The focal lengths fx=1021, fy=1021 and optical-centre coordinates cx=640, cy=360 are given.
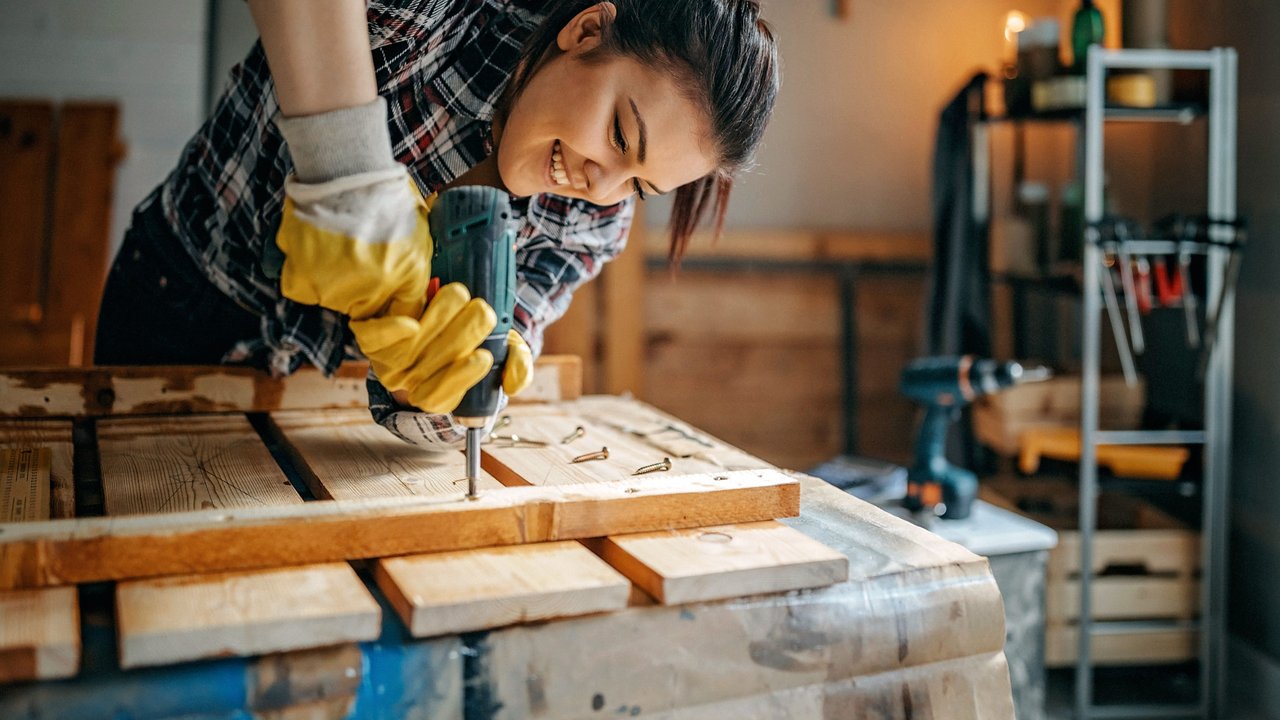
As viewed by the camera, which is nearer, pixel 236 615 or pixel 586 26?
pixel 236 615

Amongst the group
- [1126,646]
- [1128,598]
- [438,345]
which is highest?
[438,345]

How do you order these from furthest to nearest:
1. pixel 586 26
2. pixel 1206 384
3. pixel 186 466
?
1. pixel 1206 384
2. pixel 586 26
3. pixel 186 466

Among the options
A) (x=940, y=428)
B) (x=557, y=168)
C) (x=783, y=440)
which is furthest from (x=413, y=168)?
(x=783, y=440)

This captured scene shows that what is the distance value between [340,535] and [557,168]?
58 cm

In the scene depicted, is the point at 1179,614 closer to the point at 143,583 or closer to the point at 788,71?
the point at 788,71

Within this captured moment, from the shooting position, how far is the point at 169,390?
1436 mm

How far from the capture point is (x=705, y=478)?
1031 millimetres

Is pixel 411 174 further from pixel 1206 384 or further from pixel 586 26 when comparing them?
pixel 1206 384

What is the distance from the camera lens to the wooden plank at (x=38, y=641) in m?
0.64

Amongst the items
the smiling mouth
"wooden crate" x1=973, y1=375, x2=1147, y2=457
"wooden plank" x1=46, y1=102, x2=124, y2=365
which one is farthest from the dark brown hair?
"wooden plank" x1=46, y1=102, x2=124, y2=365

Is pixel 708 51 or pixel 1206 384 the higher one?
pixel 708 51

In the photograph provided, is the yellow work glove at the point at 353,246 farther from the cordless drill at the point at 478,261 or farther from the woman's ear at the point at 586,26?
the woman's ear at the point at 586,26

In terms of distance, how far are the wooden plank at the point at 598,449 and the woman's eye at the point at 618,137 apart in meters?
0.36

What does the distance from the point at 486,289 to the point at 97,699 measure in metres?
0.50
